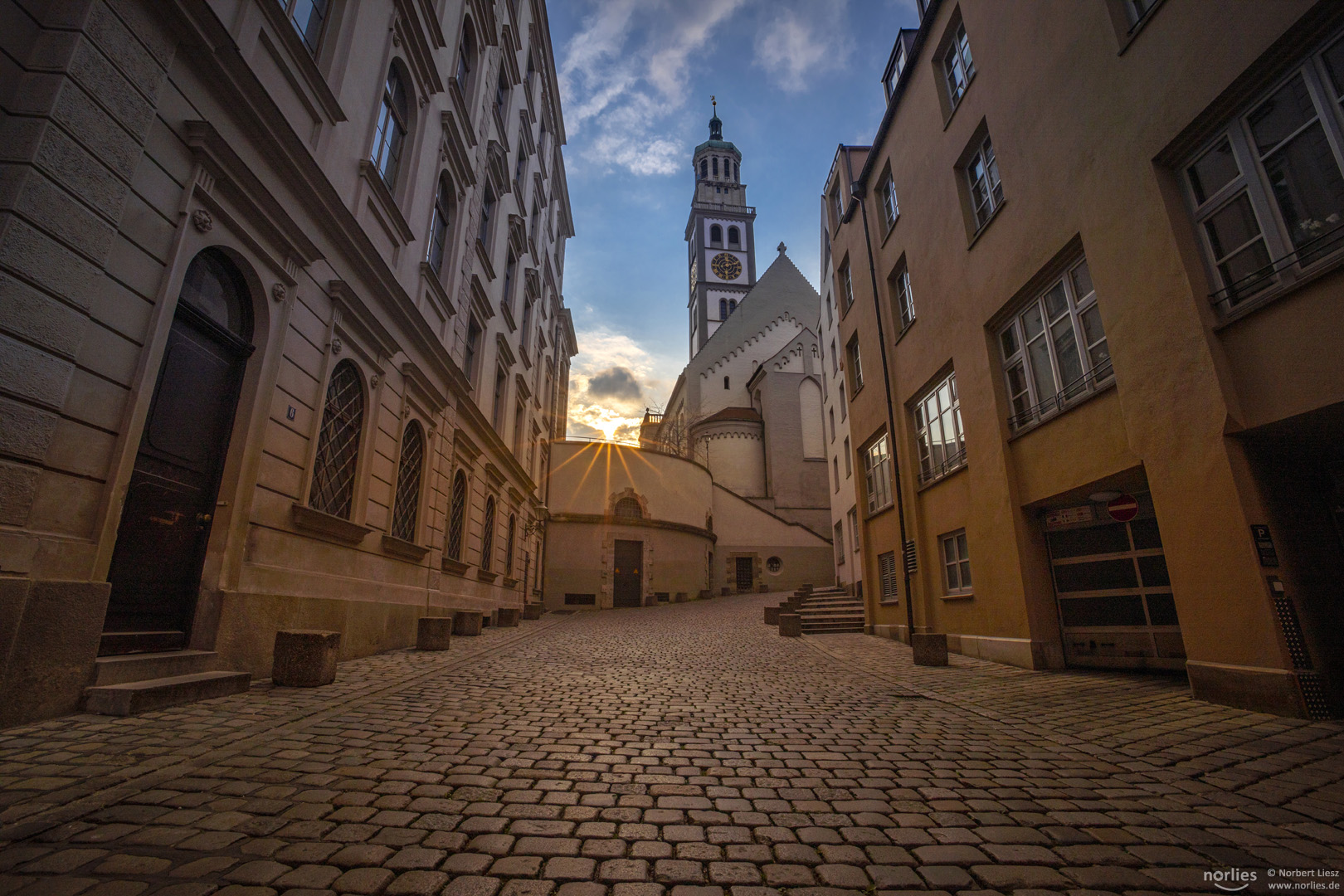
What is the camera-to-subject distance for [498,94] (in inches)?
666

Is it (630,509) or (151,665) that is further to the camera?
(630,509)

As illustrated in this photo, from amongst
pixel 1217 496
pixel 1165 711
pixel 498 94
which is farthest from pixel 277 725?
pixel 498 94

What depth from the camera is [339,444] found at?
28.6 ft

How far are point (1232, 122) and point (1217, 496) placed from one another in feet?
11.8

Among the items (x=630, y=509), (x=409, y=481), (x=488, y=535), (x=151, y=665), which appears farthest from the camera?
(x=630, y=509)

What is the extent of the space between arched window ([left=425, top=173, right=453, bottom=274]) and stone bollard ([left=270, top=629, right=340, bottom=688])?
26.6ft

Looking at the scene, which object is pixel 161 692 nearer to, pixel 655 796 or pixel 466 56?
pixel 655 796

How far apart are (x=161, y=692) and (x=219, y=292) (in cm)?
390

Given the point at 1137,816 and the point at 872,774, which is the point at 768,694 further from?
the point at 1137,816

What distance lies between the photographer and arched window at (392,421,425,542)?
11.0m

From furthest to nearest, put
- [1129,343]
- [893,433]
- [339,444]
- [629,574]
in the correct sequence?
[629,574] → [893,433] → [339,444] → [1129,343]

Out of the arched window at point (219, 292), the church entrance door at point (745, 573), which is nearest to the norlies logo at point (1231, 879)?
the arched window at point (219, 292)

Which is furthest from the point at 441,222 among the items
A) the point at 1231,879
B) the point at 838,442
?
the point at 838,442

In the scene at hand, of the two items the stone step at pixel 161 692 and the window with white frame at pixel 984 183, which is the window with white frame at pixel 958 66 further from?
the stone step at pixel 161 692
